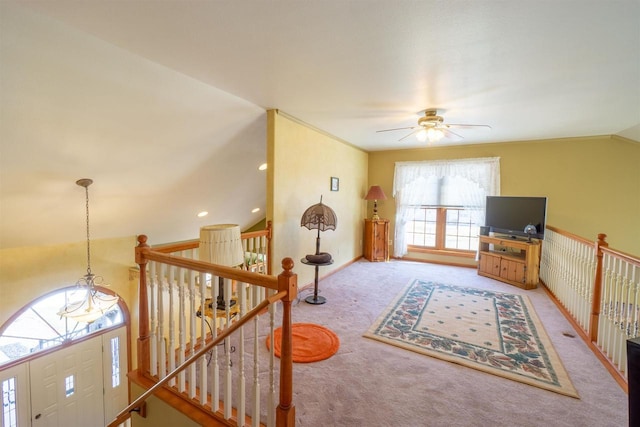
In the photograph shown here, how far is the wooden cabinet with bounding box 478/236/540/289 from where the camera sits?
14.1ft

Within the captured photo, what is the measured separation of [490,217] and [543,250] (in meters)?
0.91

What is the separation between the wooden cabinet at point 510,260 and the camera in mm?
4285

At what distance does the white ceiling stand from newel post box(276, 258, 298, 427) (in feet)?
4.95

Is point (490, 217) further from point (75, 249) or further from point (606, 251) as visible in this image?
point (75, 249)

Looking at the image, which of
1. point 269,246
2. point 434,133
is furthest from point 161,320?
point 434,133

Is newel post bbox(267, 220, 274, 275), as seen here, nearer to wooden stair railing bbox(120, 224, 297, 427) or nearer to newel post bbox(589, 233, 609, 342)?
wooden stair railing bbox(120, 224, 297, 427)

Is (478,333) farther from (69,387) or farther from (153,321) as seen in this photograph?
(69,387)

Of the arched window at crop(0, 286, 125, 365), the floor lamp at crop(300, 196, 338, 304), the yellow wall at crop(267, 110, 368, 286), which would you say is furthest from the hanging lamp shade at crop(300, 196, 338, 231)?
the arched window at crop(0, 286, 125, 365)

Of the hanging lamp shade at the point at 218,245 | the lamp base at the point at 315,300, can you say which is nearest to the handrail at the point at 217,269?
the hanging lamp shade at the point at 218,245

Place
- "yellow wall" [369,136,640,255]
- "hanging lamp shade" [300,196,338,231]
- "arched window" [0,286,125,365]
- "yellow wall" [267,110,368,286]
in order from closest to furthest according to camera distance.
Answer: "yellow wall" [267,110,368,286]
"hanging lamp shade" [300,196,338,231]
"arched window" [0,286,125,365]
"yellow wall" [369,136,640,255]

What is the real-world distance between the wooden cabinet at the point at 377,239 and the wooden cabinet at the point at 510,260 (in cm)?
176

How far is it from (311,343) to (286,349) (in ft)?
4.07

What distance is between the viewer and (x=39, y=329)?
4.09 m

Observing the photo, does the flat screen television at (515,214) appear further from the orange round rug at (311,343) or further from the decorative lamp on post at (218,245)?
the decorative lamp on post at (218,245)
